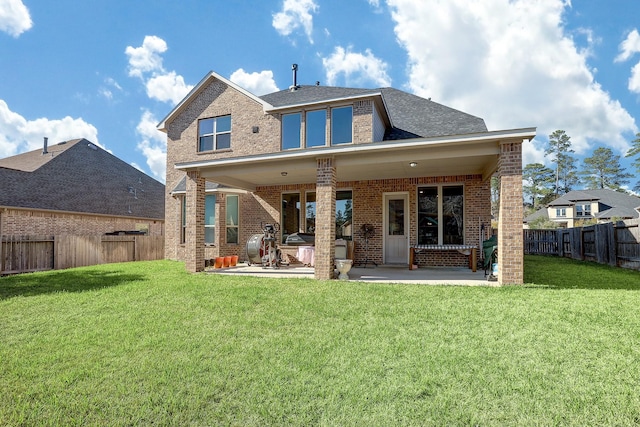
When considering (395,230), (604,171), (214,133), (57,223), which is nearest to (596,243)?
(395,230)

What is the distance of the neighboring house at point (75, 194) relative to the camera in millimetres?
15266

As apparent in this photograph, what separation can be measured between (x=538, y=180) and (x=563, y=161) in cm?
412

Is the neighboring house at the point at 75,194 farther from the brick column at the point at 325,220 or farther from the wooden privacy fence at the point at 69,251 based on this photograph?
the brick column at the point at 325,220

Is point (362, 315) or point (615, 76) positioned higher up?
point (615, 76)

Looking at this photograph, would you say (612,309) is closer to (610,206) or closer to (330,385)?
(330,385)

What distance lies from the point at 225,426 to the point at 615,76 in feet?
125

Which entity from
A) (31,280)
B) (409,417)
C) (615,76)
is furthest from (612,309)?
(615,76)

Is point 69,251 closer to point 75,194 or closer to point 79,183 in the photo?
point 75,194

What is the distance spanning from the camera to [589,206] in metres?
37.7

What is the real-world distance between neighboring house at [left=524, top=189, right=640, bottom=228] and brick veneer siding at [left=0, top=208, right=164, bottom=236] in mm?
43424

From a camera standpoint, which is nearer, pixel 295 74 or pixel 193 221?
pixel 193 221

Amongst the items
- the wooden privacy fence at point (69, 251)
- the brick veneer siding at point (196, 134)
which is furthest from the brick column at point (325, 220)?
the wooden privacy fence at point (69, 251)

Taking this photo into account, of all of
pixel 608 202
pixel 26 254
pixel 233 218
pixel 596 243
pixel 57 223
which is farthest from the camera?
pixel 608 202

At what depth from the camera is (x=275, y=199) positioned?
41.8 ft
